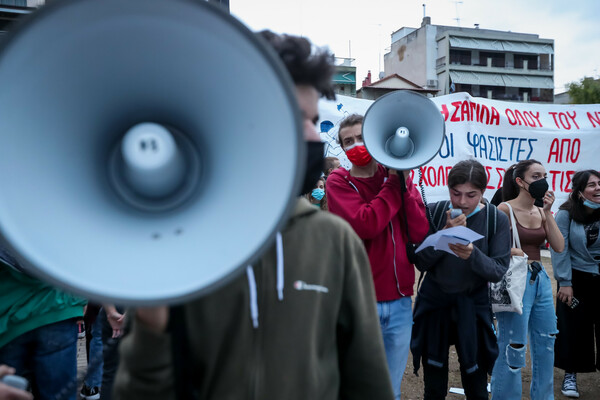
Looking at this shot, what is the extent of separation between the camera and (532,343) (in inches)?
134

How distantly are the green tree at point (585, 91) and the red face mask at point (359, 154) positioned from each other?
33479 mm

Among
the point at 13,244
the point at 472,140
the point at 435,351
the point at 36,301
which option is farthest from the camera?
the point at 472,140

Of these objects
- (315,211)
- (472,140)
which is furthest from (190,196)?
(472,140)

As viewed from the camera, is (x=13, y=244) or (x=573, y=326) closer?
(x=13, y=244)

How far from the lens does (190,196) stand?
2.85 feet

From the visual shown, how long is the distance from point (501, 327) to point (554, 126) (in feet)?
14.2

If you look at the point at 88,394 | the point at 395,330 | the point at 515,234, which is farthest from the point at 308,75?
the point at 88,394

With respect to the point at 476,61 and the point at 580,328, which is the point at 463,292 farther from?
the point at 476,61

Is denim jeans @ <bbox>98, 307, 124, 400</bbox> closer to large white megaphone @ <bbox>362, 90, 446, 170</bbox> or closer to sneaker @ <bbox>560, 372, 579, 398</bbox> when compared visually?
large white megaphone @ <bbox>362, 90, 446, 170</bbox>

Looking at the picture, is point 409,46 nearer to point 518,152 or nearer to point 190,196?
point 518,152

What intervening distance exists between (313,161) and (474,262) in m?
1.94

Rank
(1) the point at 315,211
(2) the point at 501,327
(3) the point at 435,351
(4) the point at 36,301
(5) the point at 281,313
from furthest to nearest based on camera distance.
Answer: (2) the point at 501,327 < (3) the point at 435,351 < (4) the point at 36,301 < (1) the point at 315,211 < (5) the point at 281,313

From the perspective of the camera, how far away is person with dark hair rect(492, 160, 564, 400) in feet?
10.4

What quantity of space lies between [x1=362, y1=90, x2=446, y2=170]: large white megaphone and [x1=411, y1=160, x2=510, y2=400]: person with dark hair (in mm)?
367
